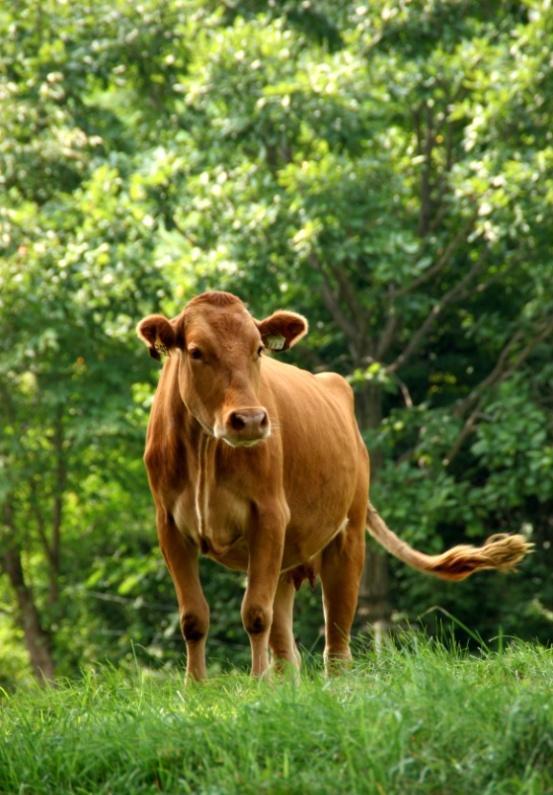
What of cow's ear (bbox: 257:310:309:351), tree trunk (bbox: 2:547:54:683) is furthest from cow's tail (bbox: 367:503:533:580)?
tree trunk (bbox: 2:547:54:683)

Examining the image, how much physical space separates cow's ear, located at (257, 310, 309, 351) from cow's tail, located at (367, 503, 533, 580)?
141cm

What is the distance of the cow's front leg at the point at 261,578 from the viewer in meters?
7.27

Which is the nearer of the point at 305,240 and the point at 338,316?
the point at 305,240

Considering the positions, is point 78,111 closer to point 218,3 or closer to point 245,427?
point 218,3

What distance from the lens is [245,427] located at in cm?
677

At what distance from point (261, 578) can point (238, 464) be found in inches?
20.9

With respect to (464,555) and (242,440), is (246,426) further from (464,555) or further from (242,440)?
(464,555)

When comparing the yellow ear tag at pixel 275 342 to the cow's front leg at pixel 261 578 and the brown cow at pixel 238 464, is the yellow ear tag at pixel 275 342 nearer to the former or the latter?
the brown cow at pixel 238 464

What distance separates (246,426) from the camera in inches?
267

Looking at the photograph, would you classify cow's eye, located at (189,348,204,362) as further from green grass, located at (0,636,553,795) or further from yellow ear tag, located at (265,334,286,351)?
green grass, located at (0,636,553,795)

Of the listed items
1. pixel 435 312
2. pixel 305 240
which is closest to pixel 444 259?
pixel 435 312

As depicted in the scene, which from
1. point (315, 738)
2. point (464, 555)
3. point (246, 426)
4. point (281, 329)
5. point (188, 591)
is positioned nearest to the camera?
point (315, 738)

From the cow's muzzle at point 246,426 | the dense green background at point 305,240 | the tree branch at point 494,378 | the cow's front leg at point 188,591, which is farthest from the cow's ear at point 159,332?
the tree branch at point 494,378

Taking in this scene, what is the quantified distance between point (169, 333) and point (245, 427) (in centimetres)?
76
